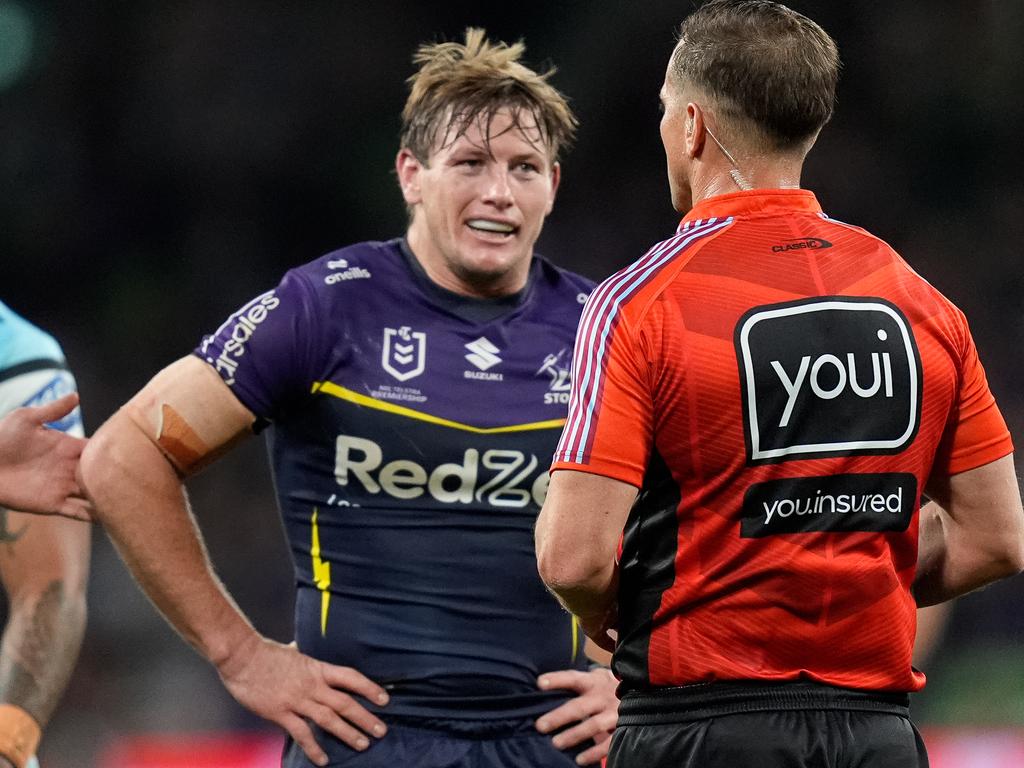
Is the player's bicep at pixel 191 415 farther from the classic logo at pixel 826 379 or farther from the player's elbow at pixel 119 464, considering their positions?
the classic logo at pixel 826 379

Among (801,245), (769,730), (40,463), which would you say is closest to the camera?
(769,730)

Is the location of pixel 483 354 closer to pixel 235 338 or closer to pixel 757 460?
pixel 235 338

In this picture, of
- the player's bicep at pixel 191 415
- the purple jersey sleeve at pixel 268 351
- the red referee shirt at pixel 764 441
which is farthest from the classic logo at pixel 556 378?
the red referee shirt at pixel 764 441

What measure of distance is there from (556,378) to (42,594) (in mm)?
1685

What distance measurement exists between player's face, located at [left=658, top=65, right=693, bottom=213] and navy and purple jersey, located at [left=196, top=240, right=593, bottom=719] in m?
0.80

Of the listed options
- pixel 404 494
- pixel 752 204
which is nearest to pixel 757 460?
pixel 752 204

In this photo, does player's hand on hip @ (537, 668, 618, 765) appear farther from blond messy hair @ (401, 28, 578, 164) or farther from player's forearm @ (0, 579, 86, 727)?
player's forearm @ (0, 579, 86, 727)

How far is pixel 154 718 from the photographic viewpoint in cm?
693

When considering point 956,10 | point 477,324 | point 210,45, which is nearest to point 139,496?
point 477,324

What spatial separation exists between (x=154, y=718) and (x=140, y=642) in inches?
18.0

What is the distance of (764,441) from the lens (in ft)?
6.79

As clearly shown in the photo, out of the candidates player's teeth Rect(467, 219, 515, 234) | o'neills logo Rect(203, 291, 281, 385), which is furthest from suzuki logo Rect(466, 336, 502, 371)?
o'neills logo Rect(203, 291, 281, 385)

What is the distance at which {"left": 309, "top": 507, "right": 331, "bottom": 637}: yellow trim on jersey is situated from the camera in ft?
9.70

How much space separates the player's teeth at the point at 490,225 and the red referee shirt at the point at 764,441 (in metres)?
1.05
